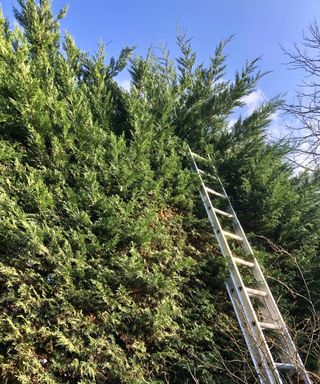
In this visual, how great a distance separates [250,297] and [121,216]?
1.62 metres

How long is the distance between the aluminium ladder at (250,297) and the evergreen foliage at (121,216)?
0.54 ft

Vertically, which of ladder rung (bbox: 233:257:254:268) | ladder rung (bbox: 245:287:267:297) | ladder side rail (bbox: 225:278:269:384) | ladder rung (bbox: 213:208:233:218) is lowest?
ladder side rail (bbox: 225:278:269:384)

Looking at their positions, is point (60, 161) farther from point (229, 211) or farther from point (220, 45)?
point (220, 45)

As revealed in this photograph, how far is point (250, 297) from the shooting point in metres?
3.59

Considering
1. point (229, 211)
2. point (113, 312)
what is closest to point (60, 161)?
point (113, 312)

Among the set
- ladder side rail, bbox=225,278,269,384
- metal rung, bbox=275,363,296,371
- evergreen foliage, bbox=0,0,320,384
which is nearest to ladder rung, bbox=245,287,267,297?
ladder side rail, bbox=225,278,269,384

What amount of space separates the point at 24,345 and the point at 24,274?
1.59ft

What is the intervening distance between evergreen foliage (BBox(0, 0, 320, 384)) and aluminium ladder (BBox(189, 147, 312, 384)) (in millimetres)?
164

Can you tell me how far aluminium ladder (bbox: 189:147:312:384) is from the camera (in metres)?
2.62

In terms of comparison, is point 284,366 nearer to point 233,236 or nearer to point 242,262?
point 242,262

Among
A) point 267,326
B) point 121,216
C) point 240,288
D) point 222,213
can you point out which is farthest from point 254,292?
point 121,216

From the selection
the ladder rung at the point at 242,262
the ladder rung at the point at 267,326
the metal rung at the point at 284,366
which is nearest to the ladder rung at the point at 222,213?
the ladder rung at the point at 242,262

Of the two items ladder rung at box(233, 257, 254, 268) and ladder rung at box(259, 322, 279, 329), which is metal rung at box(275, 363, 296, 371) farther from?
ladder rung at box(233, 257, 254, 268)

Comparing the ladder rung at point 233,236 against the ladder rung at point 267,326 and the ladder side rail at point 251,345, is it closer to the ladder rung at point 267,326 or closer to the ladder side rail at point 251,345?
the ladder side rail at point 251,345
